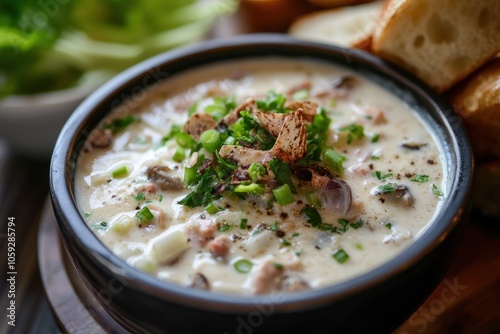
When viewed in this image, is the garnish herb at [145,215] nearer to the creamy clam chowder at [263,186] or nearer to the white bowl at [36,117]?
the creamy clam chowder at [263,186]

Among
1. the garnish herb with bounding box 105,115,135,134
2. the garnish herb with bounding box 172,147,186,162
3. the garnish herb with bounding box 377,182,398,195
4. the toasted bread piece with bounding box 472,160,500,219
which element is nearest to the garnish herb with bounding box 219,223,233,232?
the garnish herb with bounding box 172,147,186,162

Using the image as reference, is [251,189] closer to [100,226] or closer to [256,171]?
[256,171]

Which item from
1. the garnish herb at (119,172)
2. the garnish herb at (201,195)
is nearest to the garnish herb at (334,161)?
the garnish herb at (201,195)

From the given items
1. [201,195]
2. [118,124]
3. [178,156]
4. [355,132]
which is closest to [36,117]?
[118,124]

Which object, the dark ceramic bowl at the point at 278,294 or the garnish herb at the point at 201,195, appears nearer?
the dark ceramic bowl at the point at 278,294

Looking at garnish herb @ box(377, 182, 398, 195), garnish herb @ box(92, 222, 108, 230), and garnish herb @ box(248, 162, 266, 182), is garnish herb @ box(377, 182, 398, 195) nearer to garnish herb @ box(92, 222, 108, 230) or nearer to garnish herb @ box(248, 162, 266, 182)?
garnish herb @ box(248, 162, 266, 182)
